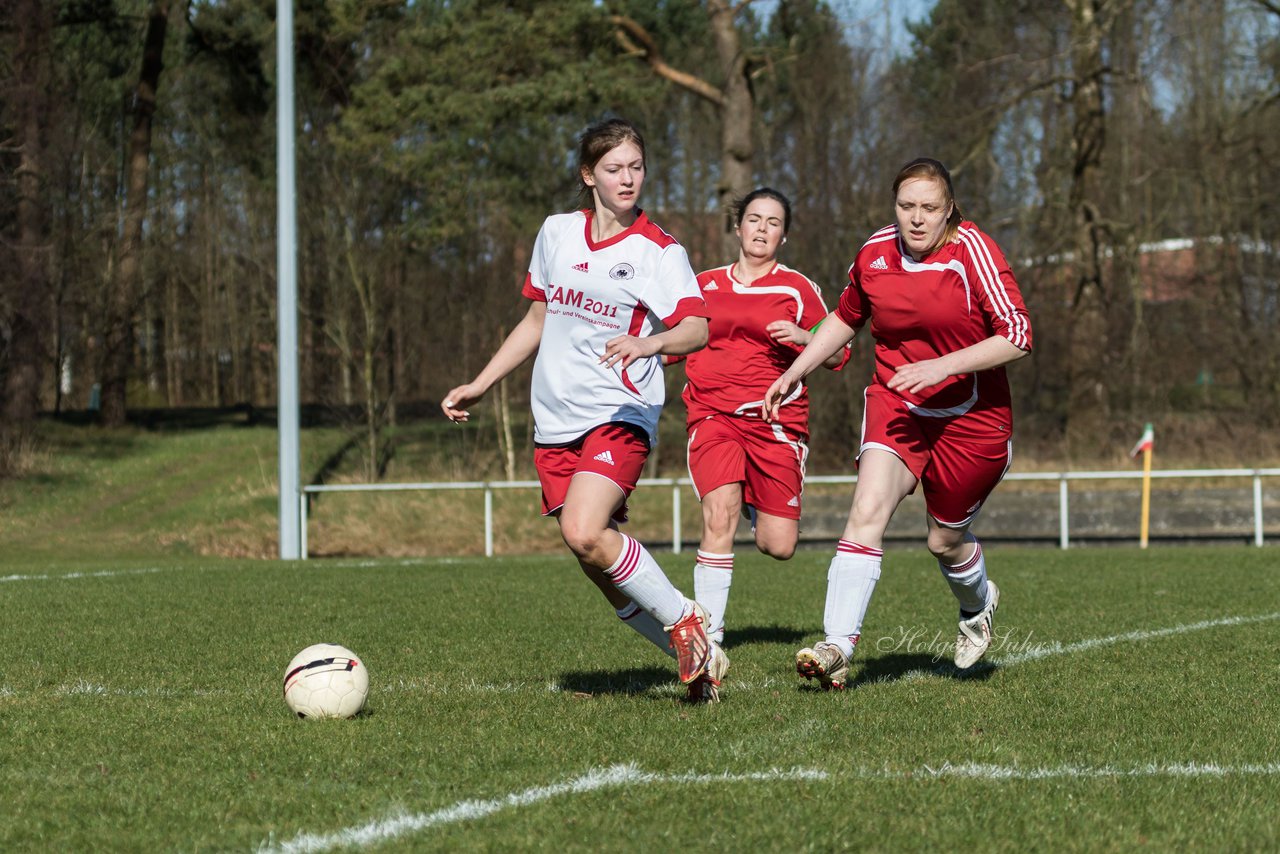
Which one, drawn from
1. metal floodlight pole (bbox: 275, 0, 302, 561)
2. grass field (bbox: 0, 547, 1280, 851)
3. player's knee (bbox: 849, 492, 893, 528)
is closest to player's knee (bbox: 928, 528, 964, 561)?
player's knee (bbox: 849, 492, 893, 528)

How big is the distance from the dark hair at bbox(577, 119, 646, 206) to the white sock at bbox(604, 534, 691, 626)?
1.47 metres

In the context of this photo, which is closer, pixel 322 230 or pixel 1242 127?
pixel 322 230

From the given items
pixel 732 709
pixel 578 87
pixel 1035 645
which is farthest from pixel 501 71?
pixel 732 709

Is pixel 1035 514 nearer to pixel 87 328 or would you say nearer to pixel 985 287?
pixel 985 287

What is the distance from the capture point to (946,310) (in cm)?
570

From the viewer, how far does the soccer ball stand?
5098 millimetres

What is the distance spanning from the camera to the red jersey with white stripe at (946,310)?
18.4 feet

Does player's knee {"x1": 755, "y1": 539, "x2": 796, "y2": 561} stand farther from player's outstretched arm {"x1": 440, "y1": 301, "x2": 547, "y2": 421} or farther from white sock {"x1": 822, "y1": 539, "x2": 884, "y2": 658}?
player's outstretched arm {"x1": 440, "y1": 301, "x2": 547, "y2": 421}

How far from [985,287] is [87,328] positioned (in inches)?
1162

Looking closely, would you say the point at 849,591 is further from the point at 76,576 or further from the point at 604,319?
the point at 76,576

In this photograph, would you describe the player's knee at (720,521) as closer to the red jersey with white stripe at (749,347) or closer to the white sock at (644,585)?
the red jersey with white stripe at (749,347)

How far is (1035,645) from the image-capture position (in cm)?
734

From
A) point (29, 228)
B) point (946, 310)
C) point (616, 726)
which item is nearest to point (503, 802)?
point (616, 726)

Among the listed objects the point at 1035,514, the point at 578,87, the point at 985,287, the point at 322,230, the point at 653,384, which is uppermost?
the point at 578,87
